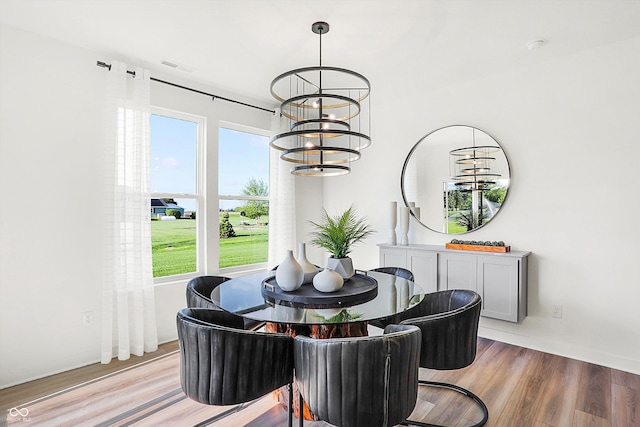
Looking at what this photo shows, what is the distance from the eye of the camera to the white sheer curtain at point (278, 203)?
4.35 m

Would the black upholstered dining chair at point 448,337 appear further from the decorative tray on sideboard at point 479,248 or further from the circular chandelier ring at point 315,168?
the decorative tray on sideboard at point 479,248

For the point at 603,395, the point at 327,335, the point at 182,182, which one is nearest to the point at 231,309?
the point at 327,335

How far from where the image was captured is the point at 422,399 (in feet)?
7.79

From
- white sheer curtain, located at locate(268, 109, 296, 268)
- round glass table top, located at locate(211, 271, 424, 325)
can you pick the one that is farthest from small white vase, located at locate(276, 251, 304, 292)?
white sheer curtain, located at locate(268, 109, 296, 268)

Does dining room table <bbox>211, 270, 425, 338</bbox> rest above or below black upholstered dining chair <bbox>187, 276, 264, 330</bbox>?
above

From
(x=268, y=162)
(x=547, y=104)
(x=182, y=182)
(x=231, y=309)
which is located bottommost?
(x=231, y=309)

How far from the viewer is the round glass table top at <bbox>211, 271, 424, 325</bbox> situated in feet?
5.82

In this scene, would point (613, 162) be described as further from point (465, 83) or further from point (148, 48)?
point (148, 48)

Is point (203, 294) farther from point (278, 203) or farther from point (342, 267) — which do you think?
point (278, 203)

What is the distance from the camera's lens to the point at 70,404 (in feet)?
7.61

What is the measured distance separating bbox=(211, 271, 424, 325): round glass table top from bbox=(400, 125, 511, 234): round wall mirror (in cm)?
160

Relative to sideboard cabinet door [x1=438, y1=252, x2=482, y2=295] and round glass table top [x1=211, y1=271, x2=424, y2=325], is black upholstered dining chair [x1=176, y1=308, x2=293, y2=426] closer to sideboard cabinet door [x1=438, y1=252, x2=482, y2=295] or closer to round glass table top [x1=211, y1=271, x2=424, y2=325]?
round glass table top [x1=211, y1=271, x2=424, y2=325]

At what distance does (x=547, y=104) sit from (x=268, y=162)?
3.07 m

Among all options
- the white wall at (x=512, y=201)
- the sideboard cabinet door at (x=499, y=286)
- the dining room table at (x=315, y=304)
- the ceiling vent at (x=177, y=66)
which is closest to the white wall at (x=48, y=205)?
the white wall at (x=512, y=201)
